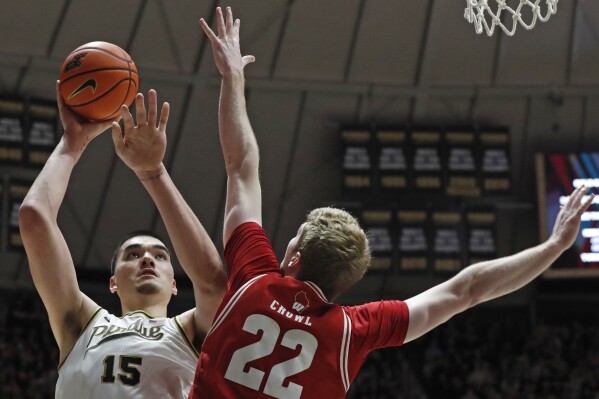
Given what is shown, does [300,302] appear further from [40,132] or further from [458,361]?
[458,361]

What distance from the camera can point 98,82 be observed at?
4320 millimetres

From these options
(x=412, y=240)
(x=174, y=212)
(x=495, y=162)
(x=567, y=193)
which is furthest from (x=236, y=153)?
(x=567, y=193)

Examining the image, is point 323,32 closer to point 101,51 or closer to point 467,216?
point 467,216

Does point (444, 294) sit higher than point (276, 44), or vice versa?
point (276, 44)

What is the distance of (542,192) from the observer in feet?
51.8

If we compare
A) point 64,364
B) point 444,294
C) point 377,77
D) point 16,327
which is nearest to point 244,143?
point 444,294

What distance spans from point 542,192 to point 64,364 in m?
12.9

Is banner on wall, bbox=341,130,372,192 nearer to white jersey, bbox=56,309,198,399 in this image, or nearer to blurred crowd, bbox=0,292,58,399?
blurred crowd, bbox=0,292,58,399

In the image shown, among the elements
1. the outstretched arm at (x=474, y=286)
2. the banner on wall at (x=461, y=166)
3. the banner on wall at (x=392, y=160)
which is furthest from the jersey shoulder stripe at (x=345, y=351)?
the banner on wall at (x=461, y=166)

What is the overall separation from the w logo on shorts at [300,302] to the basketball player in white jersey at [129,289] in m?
0.49

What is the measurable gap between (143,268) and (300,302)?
1.39 m

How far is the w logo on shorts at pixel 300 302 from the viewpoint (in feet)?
10.4

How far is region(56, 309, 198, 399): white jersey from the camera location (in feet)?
12.8

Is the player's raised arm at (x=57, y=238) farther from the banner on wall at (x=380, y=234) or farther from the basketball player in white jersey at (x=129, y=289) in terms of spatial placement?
the banner on wall at (x=380, y=234)
